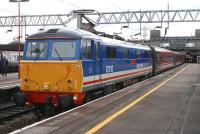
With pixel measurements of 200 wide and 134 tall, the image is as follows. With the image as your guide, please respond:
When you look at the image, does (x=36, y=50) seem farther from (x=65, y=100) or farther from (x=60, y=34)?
(x=65, y=100)

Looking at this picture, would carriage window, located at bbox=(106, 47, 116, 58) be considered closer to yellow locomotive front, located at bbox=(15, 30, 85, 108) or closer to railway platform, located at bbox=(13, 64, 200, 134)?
railway platform, located at bbox=(13, 64, 200, 134)

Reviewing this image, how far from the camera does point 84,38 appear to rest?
14664 millimetres

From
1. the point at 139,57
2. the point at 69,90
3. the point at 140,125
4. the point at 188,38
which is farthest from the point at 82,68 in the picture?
the point at 188,38

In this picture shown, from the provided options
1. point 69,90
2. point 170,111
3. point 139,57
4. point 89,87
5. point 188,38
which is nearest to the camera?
point 170,111

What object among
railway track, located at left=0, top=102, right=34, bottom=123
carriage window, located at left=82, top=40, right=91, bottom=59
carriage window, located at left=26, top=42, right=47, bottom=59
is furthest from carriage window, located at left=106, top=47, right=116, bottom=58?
railway track, located at left=0, top=102, right=34, bottom=123

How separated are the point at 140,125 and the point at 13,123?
6.26 metres

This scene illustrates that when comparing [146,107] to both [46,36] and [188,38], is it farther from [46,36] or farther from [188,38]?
[188,38]

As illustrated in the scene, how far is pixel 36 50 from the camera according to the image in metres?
Answer: 14.8

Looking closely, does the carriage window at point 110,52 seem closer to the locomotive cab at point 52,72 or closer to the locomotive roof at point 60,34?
the locomotive roof at point 60,34

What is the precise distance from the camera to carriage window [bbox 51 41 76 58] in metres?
14.3

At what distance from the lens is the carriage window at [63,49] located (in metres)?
14.3

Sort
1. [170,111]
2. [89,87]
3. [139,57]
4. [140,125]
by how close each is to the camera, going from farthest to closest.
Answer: [139,57] < [89,87] < [170,111] < [140,125]

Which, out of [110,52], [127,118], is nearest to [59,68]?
[127,118]

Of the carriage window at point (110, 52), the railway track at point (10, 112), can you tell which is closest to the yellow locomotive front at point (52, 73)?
the railway track at point (10, 112)
